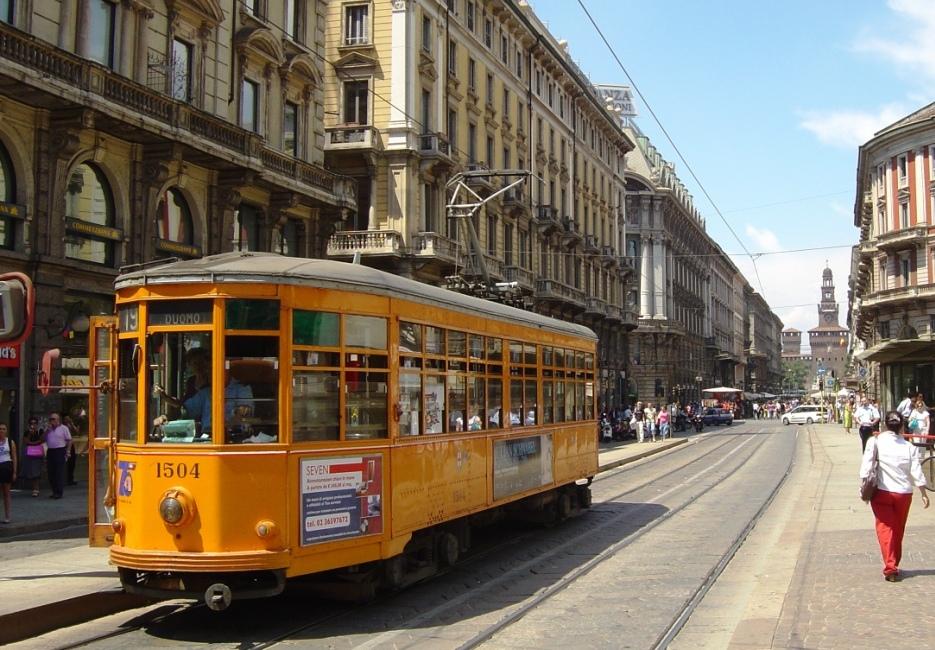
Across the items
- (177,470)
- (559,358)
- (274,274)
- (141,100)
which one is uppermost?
(141,100)

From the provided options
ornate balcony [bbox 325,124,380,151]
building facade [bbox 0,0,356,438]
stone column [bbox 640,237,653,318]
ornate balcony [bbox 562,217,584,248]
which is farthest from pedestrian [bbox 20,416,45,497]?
stone column [bbox 640,237,653,318]

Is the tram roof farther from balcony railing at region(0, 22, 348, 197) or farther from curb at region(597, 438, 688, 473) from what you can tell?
curb at region(597, 438, 688, 473)

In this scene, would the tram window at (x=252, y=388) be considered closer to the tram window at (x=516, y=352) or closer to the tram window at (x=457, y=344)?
the tram window at (x=457, y=344)

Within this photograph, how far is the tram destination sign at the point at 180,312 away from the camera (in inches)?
318

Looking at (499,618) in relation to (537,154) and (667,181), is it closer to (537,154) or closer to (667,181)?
(537,154)

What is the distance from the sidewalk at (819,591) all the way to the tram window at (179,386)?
4.15 meters

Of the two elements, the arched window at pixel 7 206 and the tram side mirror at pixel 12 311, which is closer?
the tram side mirror at pixel 12 311

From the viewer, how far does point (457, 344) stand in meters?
10.5

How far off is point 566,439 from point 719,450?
23.8 metres

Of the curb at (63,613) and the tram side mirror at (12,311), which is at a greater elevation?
the tram side mirror at (12,311)

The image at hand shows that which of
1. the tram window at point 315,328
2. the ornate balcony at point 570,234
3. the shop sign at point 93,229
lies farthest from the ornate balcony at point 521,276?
the tram window at point 315,328

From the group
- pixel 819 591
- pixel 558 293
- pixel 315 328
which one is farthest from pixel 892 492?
pixel 558 293

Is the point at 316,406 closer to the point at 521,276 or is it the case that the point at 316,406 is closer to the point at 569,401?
the point at 569,401

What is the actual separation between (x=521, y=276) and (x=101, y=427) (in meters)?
35.3
